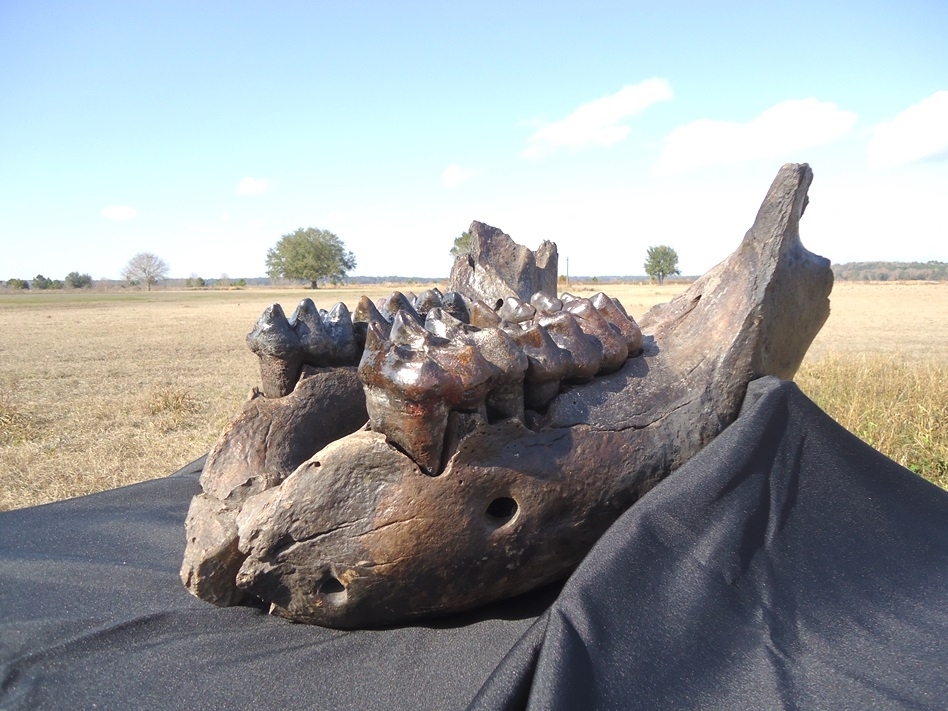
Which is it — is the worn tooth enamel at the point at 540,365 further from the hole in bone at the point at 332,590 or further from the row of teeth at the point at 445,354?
the hole in bone at the point at 332,590

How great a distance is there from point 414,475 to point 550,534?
0.52 metres

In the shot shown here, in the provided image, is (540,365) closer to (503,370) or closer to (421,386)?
(503,370)

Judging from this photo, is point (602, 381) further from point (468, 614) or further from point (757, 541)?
point (468, 614)

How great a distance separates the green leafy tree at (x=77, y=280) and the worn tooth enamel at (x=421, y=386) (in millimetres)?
105958

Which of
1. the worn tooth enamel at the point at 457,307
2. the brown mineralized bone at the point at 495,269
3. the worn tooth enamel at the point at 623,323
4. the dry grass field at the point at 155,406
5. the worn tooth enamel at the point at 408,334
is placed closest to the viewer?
the worn tooth enamel at the point at 408,334

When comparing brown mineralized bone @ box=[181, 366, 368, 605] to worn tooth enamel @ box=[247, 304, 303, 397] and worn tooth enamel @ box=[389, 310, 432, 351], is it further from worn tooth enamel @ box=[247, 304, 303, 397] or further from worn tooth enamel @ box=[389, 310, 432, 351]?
worn tooth enamel @ box=[389, 310, 432, 351]

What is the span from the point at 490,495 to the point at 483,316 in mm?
965

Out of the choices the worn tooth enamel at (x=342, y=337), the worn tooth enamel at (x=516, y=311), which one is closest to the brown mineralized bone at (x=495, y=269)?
the worn tooth enamel at (x=516, y=311)

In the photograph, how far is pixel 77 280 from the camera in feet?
310

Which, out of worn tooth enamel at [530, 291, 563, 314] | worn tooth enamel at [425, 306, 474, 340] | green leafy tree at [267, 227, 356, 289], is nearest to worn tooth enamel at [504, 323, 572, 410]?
worn tooth enamel at [425, 306, 474, 340]

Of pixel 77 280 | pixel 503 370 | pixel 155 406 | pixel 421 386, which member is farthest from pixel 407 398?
pixel 77 280

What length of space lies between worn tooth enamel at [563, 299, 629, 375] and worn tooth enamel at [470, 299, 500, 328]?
388 mm

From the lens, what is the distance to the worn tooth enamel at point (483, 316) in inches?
120

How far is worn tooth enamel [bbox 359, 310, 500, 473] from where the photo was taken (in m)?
2.18
